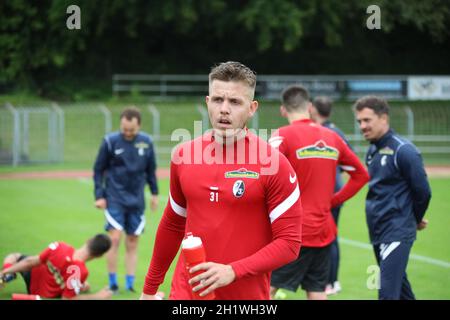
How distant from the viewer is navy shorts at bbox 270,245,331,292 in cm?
848

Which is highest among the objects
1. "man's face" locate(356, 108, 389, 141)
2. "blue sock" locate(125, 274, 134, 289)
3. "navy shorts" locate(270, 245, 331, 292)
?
"man's face" locate(356, 108, 389, 141)

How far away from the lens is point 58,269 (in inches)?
396

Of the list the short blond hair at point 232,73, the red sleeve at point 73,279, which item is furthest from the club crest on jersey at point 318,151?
the short blond hair at point 232,73

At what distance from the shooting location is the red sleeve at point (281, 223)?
459 centimetres

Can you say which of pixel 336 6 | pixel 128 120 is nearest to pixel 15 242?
pixel 128 120

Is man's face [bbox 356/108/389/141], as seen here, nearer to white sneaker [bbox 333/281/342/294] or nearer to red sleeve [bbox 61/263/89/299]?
white sneaker [bbox 333/281/342/294]

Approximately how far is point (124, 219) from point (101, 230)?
16.0 feet

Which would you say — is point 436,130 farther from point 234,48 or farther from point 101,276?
point 101,276

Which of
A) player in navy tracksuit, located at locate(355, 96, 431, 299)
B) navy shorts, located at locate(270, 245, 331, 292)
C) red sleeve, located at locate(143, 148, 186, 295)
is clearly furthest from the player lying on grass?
red sleeve, located at locate(143, 148, 186, 295)

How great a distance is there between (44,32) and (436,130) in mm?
20445

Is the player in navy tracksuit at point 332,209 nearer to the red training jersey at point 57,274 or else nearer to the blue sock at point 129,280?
the blue sock at point 129,280

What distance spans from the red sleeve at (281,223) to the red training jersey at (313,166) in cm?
356

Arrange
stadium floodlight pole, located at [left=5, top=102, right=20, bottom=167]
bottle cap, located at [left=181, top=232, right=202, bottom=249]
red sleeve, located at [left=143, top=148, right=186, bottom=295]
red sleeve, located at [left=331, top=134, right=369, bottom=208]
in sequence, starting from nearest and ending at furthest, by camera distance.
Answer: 1. bottle cap, located at [left=181, top=232, right=202, bottom=249]
2. red sleeve, located at [left=143, top=148, right=186, bottom=295]
3. red sleeve, located at [left=331, top=134, right=369, bottom=208]
4. stadium floodlight pole, located at [left=5, top=102, right=20, bottom=167]

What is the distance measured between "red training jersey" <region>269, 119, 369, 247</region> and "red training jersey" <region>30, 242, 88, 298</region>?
3.26 metres
